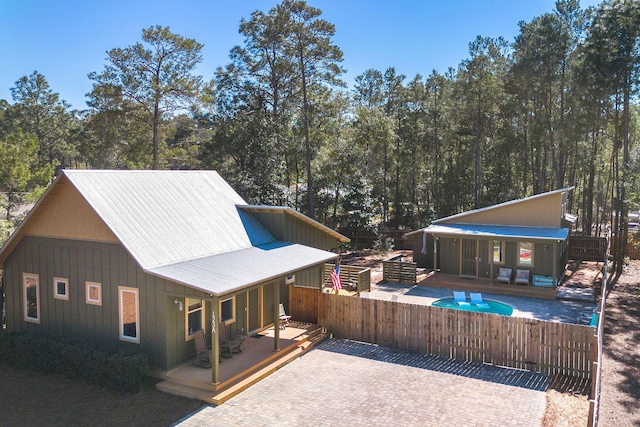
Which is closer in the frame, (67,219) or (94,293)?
(94,293)

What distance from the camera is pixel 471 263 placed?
22203mm

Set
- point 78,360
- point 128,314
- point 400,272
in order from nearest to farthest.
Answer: point 78,360 → point 128,314 → point 400,272

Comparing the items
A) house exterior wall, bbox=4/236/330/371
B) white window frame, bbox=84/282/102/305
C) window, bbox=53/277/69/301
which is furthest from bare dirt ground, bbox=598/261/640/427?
window, bbox=53/277/69/301

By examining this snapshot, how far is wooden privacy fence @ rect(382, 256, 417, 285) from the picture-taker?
72.3 ft

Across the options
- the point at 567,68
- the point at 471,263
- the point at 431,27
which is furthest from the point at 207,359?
the point at 567,68

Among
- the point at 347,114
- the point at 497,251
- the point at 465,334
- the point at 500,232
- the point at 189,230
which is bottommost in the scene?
the point at 465,334

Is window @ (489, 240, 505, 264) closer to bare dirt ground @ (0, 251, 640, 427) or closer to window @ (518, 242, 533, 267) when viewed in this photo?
window @ (518, 242, 533, 267)

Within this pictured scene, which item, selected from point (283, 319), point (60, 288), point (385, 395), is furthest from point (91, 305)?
point (385, 395)

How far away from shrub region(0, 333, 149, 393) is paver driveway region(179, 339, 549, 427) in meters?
1.98

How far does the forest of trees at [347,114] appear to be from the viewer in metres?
25.0

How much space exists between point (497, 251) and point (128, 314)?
1623 cm

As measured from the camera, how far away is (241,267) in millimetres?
12070

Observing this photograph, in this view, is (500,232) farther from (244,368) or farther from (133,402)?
(133,402)

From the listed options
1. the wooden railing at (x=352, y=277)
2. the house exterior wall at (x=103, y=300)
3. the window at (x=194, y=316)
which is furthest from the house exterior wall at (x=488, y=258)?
the window at (x=194, y=316)
